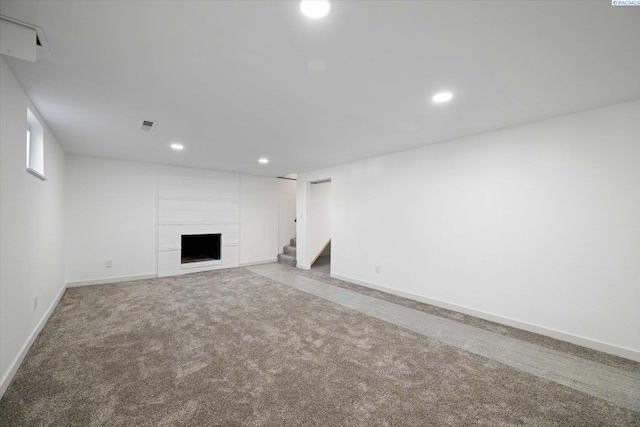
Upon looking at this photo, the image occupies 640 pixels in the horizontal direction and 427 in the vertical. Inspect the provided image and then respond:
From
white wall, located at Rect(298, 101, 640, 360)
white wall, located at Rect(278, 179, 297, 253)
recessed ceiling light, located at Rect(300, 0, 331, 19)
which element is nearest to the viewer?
recessed ceiling light, located at Rect(300, 0, 331, 19)

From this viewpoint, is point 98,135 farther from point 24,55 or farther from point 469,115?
point 469,115

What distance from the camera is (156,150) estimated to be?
4.27m

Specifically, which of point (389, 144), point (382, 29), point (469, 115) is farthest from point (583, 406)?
point (389, 144)

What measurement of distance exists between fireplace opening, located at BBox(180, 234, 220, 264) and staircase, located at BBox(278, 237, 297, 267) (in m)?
1.65

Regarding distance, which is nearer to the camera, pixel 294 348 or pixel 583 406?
pixel 583 406

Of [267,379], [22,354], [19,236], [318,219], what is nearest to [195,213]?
[318,219]

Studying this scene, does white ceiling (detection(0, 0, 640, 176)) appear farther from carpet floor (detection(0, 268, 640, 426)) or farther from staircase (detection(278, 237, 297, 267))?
staircase (detection(278, 237, 297, 267))

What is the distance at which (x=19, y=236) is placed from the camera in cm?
218

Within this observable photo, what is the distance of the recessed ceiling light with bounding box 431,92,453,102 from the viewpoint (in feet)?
7.46

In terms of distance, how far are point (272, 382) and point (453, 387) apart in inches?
53.8

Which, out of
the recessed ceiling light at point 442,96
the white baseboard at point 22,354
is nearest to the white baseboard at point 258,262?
the white baseboard at point 22,354

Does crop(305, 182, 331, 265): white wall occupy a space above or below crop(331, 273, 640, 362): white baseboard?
above

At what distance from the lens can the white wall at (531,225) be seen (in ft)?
7.84

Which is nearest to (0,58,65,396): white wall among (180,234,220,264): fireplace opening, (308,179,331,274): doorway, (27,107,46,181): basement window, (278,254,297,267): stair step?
(27,107,46,181): basement window
